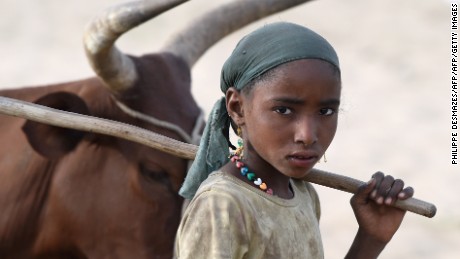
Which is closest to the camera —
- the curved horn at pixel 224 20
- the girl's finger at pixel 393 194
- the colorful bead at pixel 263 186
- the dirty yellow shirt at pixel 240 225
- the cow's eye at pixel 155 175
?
the dirty yellow shirt at pixel 240 225

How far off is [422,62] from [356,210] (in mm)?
11970

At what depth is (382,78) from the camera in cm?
1446

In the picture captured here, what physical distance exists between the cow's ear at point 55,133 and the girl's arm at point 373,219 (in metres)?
1.94

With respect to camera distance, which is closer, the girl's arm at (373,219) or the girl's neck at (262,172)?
the girl's neck at (262,172)

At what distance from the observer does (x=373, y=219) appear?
3.20m

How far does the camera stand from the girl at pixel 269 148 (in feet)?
9.05

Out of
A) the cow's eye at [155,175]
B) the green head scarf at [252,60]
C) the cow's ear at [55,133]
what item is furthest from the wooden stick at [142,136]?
the cow's eye at [155,175]

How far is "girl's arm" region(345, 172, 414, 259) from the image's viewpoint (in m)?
3.16

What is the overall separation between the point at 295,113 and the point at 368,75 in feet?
39.1

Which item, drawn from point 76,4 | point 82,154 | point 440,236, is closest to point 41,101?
point 82,154

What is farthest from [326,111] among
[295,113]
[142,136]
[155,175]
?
[155,175]

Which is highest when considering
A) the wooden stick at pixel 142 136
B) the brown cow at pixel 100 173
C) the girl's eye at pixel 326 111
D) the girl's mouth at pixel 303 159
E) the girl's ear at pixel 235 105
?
the girl's eye at pixel 326 111

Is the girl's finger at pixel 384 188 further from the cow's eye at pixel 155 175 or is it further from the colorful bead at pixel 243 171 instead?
the cow's eye at pixel 155 175

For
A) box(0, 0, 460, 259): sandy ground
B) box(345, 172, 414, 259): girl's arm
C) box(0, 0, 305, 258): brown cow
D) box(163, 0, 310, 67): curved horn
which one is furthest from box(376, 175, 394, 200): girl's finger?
box(0, 0, 460, 259): sandy ground
